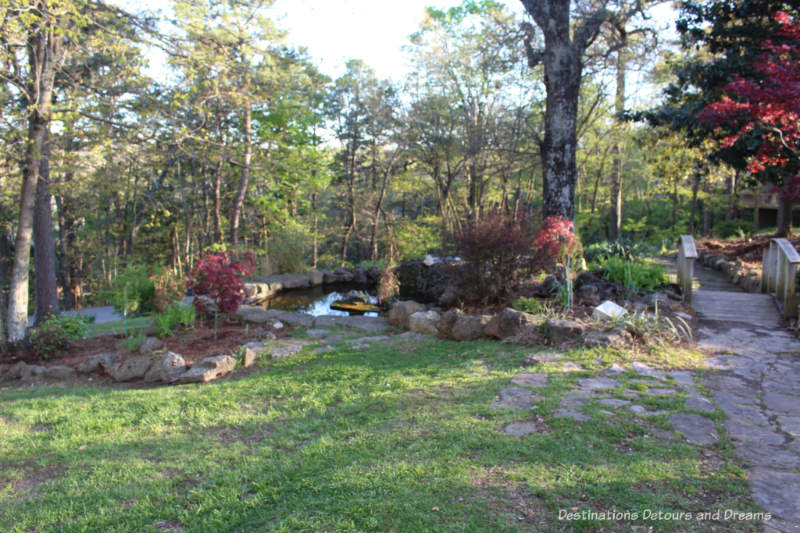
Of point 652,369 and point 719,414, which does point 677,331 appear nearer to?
point 652,369

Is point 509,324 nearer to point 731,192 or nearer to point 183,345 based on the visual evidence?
point 183,345

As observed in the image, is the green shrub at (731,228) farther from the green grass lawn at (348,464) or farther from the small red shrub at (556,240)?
the green grass lawn at (348,464)

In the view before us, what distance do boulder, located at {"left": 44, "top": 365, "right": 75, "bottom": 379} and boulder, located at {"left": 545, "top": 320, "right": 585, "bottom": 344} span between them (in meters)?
5.33

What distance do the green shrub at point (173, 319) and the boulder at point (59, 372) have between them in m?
1.14

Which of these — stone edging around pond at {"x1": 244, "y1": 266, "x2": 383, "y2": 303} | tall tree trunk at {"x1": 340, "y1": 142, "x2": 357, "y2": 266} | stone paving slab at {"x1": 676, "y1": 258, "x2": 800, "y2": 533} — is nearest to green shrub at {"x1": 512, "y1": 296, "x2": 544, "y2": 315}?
stone paving slab at {"x1": 676, "y1": 258, "x2": 800, "y2": 533}

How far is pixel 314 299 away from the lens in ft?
38.3

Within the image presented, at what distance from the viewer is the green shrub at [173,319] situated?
639 centimetres

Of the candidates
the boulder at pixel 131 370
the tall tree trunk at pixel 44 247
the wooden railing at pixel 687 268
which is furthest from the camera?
the tall tree trunk at pixel 44 247

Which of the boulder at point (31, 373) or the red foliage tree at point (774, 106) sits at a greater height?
the red foliage tree at point (774, 106)

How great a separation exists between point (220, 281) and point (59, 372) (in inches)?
78.9

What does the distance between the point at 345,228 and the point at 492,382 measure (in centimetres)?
1384

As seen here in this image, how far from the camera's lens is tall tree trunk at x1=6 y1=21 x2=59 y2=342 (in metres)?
5.64

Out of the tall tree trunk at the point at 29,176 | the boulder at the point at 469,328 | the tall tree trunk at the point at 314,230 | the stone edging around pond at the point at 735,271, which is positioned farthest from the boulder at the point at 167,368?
the tall tree trunk at the point at 314,230

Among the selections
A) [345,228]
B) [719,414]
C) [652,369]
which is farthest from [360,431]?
[345,228]
